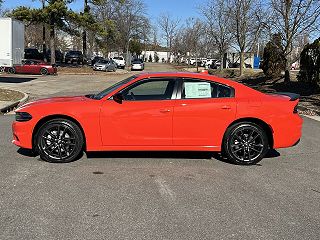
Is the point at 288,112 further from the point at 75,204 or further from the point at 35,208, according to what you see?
the point at 35,208

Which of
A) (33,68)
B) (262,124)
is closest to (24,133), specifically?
(262,124)

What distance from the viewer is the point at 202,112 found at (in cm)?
574

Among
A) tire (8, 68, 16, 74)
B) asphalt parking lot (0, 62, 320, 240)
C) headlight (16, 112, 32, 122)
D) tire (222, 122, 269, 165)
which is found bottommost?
asphalt parking lot (0, 62, 320, 240)

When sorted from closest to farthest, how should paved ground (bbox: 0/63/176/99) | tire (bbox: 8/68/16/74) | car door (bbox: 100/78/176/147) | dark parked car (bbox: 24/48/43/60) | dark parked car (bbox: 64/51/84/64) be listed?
car door (bbox: 100/78/176/147) < paved ground (bbox: 0/63/176/99) < tire (bbox: 8/68/16/74) < dark parked car (bbox: 24/48/43/60) < dark parked car (bbox: 64/51/84/64)

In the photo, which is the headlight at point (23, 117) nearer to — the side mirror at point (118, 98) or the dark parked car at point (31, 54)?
the side mirror at point (118, 98)

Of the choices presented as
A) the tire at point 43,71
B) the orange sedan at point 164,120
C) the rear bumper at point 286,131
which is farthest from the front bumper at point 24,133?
the tire at point 43,71

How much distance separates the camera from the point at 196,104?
18.9 feet

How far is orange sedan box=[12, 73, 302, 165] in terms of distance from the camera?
5672mm

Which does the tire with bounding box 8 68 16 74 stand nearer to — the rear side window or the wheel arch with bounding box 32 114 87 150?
the wheel arch with bounding box 32 114 87 150

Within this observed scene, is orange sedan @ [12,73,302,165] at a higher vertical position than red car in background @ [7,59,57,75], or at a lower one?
lower

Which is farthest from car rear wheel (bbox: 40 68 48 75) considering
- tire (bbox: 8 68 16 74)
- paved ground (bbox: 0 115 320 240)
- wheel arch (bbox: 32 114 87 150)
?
wheel arch (bbox: 32 114 87 150)

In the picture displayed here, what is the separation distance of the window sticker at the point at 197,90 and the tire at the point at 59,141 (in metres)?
1.83

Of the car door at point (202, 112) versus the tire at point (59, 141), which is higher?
the car door at point (202, 112)

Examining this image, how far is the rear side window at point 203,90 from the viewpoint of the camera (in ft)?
19.2
